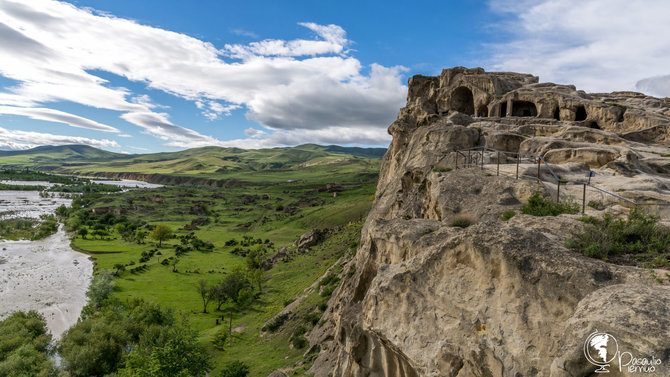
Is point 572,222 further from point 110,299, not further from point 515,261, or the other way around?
point 110,299

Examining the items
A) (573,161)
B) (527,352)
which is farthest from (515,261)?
(573,161)

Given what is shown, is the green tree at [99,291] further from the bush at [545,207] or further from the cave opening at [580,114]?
the cave opening at [580,114]

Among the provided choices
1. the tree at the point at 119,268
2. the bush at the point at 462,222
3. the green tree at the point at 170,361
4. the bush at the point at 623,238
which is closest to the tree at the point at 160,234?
the tree at the point at 119,268

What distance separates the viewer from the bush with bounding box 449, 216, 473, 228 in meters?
16.2

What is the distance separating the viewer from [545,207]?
50.9ft

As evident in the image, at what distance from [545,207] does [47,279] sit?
93.1 m

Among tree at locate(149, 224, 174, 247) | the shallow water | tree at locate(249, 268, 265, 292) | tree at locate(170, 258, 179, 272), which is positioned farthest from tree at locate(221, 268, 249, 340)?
tree at locate(149, 224, 174, 247)

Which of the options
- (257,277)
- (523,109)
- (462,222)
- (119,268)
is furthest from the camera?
(119,268)

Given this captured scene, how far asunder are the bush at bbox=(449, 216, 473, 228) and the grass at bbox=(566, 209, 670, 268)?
5.12 m

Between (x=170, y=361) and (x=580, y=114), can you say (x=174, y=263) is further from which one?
(x=580, y=114)

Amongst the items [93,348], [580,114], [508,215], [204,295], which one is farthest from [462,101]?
[93,348]

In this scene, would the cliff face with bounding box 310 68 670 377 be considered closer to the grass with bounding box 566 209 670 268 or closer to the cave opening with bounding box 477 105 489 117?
the grass with bounding box 566 209 670 268

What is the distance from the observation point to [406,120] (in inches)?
2014

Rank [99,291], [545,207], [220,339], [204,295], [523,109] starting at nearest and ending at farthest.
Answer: [545,207], [220,339], [523,109], [99,291], [204,295]
